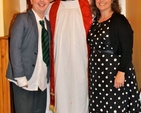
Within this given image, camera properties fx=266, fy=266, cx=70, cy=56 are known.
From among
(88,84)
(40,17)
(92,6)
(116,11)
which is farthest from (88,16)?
(88,84)

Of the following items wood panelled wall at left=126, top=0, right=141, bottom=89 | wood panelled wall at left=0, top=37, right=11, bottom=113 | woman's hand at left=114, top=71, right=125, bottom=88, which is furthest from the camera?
wood panelled wall at left=126, top=0, right=141, bottom=89

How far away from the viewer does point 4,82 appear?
1.82 metres

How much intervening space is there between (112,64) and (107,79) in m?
0.10

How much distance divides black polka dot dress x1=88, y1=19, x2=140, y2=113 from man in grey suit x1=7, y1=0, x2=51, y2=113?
37 cm

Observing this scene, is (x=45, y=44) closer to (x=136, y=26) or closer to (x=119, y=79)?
(x=119, y=79)

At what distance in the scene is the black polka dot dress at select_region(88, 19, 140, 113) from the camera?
173cm

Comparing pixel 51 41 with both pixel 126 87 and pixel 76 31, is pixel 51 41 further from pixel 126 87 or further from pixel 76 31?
pixel 126 87

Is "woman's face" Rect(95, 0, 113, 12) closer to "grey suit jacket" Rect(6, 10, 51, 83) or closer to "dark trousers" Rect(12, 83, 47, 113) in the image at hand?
"grey suit jacket" Rect(6, 10, 51, 83)

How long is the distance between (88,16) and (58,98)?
64cm

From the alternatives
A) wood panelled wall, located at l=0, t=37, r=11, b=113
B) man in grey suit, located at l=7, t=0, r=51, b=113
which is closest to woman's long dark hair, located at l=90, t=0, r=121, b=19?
man in grey suit, located at l=7, t=0, r=51, b=113

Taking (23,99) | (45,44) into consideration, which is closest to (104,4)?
(45,44)

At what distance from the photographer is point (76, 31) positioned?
188cm

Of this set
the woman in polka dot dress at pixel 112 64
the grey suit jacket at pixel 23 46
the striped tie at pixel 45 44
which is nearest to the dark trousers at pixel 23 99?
the grey suit jacket at pixel 23 46

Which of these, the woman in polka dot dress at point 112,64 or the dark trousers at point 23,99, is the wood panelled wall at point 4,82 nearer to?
the dark trousers at point 23,99
